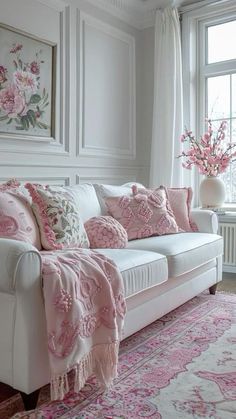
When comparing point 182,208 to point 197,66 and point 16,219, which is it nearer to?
point 16,219

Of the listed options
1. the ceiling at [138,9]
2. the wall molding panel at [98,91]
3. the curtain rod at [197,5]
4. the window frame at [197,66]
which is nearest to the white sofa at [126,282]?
the wall molding panel at [98,91]

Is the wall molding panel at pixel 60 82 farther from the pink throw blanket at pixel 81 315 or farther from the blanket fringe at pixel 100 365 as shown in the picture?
the blanket fringe at pixel 100 365

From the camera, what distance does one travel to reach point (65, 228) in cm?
220

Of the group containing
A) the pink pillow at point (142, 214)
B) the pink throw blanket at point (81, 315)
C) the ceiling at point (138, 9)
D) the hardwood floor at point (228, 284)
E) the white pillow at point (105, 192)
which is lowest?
the hardwood floor at point (228, 284)

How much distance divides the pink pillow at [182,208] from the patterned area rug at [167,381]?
852mm

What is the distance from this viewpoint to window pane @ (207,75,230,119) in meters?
4.30

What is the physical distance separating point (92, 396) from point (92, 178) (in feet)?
7.68

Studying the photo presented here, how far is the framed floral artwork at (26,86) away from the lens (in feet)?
9.43

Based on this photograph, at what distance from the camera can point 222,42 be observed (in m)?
4.31

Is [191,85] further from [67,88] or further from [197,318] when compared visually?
[197,318]

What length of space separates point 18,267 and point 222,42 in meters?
3.75

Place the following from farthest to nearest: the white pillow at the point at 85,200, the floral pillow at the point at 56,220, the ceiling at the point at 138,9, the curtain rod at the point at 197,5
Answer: the curtain rod at the point at 197,5, the ceiling at the point at 138,9, the white pillow at the point at 85,200, the floral pillow at the point at 56,220

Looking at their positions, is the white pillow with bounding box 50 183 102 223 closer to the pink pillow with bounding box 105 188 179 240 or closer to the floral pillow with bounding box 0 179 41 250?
the pink pillow with bounding box 105 188 179 240

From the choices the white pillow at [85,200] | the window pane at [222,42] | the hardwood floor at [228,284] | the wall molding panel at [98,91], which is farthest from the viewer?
the window pane at [222,42]
